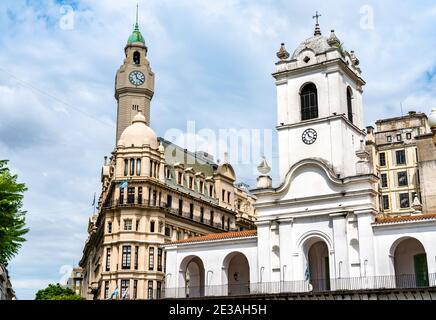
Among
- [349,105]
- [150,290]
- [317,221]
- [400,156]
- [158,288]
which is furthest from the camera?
[400,156]

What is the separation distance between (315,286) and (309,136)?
12864mm

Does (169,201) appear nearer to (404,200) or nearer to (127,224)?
(127,224)

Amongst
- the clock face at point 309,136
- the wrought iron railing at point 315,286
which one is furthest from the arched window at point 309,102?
the wrought iron railing at point 315,286

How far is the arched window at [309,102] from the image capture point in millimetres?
51438

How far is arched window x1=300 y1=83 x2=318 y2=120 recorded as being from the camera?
51.4 metres

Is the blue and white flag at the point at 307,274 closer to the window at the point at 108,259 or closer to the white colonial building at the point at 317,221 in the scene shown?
the white colonial building at the point at 317,221

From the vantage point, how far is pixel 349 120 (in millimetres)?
51781

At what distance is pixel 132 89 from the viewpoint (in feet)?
301

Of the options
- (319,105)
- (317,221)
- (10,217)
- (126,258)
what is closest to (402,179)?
(319,105)

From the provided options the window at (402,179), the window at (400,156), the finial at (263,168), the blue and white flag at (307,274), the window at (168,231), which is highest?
the window at (400,156)
